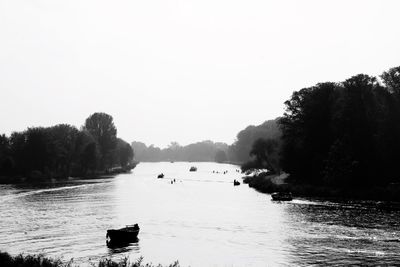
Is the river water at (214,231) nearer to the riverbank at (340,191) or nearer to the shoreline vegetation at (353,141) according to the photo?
the riverbank at (340,191)

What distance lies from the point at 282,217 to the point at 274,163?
9074 cm

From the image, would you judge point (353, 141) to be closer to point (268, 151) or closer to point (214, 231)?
point (214, 231)

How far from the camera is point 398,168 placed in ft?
316

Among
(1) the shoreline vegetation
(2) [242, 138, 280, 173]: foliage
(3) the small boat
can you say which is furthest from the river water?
(2) [242, 138, 280, 173]: foliage

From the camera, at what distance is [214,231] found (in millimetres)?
62844

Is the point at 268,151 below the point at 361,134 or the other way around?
below

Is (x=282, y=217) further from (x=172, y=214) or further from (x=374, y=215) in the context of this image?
(x=172, y=214)

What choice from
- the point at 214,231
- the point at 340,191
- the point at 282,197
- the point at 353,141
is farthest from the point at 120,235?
the point at 353,141

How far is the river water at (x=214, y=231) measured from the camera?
47.2m

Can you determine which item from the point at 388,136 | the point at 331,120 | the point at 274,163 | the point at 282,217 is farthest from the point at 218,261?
the point at 274,163

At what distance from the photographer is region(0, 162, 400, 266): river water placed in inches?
1860

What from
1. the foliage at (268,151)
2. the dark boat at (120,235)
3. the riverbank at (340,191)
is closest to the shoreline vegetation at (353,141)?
the riverbank at (340,191)

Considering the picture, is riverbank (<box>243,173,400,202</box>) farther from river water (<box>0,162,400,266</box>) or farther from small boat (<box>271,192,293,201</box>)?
small boat (<box>271,192,293,201</box>)

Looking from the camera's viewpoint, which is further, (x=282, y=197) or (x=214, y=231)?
(x=282, y=197)
